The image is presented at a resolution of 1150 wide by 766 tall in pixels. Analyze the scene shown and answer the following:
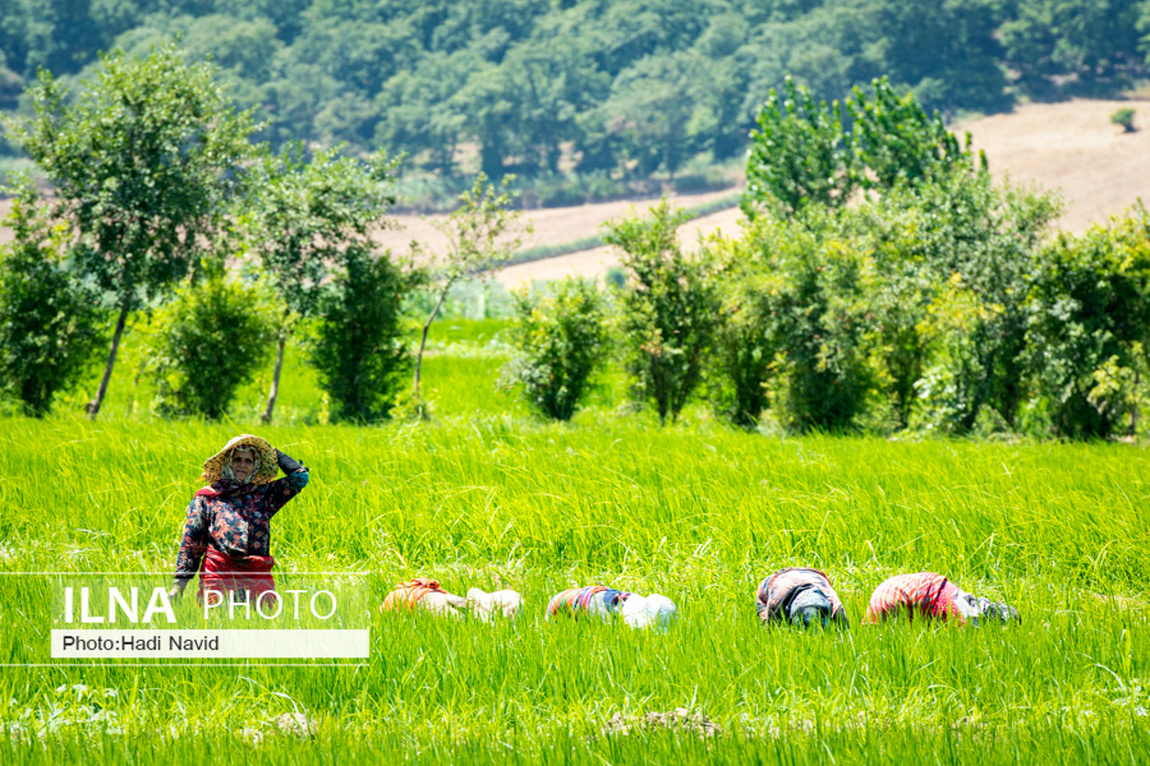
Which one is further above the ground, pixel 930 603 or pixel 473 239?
pixel 473 239

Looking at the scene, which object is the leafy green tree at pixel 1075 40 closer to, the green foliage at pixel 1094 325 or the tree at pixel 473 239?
the tree at pixel 473 239

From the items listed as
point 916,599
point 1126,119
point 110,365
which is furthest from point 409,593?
point 1126,119

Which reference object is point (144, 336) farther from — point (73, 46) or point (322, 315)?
Result: point (73, 46)

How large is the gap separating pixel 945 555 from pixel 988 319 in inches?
307

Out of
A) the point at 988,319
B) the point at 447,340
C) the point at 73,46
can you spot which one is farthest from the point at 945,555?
the point at 73,46

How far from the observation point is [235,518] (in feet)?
16.9

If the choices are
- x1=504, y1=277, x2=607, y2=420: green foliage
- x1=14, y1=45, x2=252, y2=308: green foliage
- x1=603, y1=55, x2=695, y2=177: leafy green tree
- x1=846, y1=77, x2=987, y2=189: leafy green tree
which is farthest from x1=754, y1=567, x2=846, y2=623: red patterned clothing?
x1=603, y1=55, x2=695, y2=177: leafy green tree

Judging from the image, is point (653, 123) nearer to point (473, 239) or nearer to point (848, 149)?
point (848, 149)

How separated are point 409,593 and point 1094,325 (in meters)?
11.3

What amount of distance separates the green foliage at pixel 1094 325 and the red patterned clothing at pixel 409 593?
34.4 feet

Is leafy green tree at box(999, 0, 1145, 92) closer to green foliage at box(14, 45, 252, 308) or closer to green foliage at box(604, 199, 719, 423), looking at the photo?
green foliage at box(604, 199, 719, 423)

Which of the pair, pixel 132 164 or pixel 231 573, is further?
pixel 132 164

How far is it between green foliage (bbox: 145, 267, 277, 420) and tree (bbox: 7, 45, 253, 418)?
95cm

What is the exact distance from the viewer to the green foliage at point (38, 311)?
49.8ft
